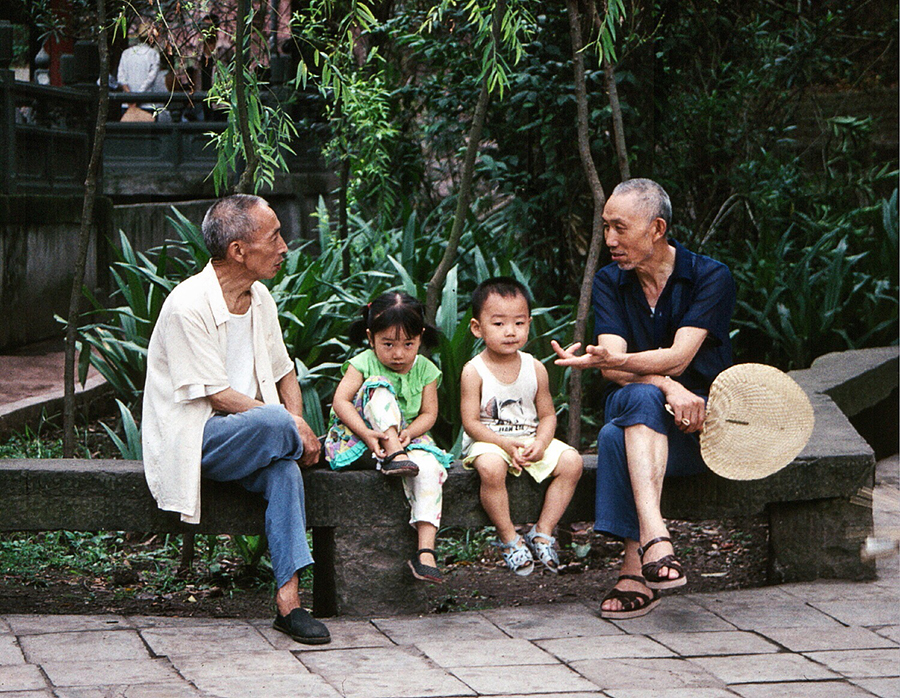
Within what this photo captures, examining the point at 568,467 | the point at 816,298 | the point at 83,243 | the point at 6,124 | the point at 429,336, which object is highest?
the point at 6,124

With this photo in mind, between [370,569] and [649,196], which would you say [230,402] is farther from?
[649,196]

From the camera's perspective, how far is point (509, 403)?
13.0 ft

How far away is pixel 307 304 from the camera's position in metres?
5.62

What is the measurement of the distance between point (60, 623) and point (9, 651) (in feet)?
0.98

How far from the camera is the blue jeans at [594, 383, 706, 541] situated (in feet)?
12.3

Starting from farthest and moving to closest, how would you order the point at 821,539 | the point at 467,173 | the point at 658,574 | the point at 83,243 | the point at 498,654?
the point at 83,243, the point at 467,173, the point at 821,539, the point at 658,574, the point at 498,654

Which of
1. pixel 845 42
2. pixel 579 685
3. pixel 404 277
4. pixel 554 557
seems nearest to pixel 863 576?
pixel 554 557

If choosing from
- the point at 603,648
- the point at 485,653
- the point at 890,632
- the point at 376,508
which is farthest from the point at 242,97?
the point at 890,632

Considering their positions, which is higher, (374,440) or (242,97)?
(242,97)

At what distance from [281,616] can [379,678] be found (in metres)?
0.50

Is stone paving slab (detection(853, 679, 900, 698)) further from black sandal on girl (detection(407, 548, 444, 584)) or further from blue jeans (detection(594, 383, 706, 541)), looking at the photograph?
black sandal on girl (detection(407, 548, 444, 584))

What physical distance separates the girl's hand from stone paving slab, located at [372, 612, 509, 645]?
515mm

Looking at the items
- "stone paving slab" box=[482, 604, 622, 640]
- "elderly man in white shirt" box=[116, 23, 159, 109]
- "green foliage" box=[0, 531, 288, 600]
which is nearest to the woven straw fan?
"stone paving slab" box=[482, 604, 622, 640]

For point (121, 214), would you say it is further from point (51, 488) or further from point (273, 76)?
point (51, 488)
